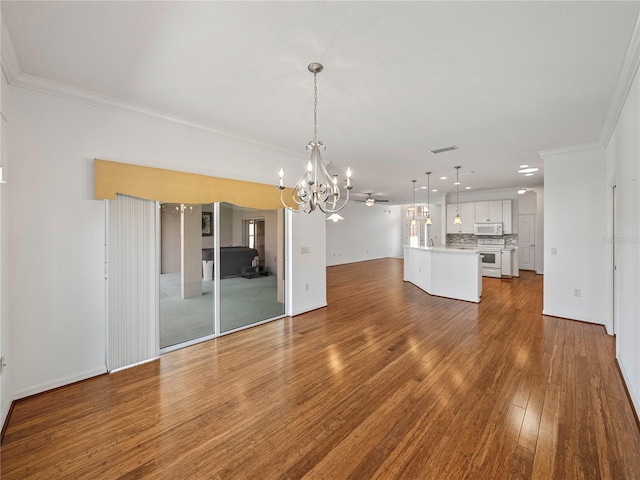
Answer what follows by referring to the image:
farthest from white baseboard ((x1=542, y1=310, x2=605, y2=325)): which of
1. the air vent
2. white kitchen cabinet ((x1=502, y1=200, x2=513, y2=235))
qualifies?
white kitchen cabinet ((x1=502, y1=200, x2=513, y2=235))

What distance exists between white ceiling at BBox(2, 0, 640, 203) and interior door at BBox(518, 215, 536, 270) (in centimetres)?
610

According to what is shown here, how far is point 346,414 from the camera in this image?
221 cm

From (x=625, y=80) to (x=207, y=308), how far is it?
511 cm

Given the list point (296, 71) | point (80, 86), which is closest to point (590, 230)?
point (296, 71)

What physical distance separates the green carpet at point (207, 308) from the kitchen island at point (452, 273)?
3.64m

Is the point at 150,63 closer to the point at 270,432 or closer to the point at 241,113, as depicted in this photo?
the point at 241,113

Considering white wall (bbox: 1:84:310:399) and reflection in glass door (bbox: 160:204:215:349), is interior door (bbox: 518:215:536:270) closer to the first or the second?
reflection in glass door (bbox: 160:204:215:349)

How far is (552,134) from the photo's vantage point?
3.82m

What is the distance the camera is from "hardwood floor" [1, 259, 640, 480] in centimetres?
173

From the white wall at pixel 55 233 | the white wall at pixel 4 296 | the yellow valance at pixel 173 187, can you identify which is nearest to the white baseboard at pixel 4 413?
the white wall at pixel 4 296

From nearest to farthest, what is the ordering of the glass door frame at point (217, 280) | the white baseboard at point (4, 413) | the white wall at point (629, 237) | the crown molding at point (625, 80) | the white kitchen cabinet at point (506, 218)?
1. the crown molding at point (625, 80)
2. the white baseboard at point (4, 413)
3. the white wall at point (629, 237)
4. the glass door frame at point (217, 280)
5. the white kitchen cabinet at point (506, 218)

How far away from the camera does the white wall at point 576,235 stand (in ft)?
13.8

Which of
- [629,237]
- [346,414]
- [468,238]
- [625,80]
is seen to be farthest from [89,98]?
[468,238]

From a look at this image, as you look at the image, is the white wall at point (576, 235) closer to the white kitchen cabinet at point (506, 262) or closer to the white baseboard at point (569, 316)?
the white baseboard at point (569, 316)
